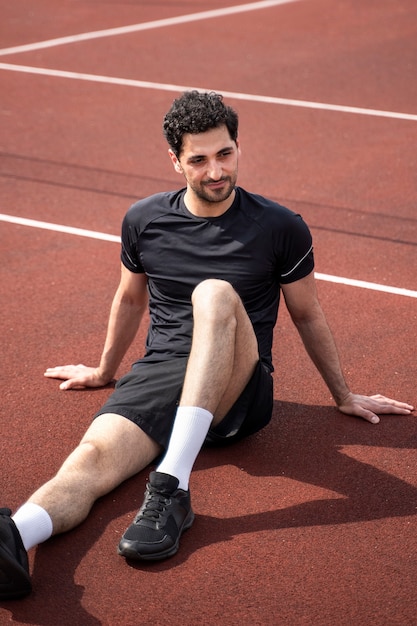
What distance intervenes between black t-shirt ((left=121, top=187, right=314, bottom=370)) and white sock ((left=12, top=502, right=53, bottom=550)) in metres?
0.97

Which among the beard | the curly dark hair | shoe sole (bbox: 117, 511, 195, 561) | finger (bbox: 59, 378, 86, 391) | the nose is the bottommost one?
shoe sole (bbox: 117, 511, 195, 561)

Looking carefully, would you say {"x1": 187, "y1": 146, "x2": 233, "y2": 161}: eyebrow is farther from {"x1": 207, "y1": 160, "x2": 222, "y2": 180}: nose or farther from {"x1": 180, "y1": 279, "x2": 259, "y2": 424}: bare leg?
{"x1": 180, "y1": 279, "x2": 259, "y2": 424}: bare leg

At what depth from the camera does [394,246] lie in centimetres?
729

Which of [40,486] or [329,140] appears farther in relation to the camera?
[329,140]

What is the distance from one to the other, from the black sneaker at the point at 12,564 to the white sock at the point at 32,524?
0.28 ft

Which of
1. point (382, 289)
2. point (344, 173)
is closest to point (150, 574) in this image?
point (382, 289)

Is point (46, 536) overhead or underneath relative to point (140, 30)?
underneath

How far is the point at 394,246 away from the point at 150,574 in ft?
12.8

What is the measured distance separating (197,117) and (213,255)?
61 cm

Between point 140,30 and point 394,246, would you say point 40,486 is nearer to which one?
point 394,246

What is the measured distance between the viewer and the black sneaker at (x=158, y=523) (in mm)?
4016

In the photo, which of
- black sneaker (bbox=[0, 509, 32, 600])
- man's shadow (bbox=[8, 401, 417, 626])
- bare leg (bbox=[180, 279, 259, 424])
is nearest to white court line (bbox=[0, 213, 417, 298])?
man's shadow (bbox=[8, 401, 417, 626])

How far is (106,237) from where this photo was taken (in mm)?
7602

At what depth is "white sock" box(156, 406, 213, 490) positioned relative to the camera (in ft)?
13.6
